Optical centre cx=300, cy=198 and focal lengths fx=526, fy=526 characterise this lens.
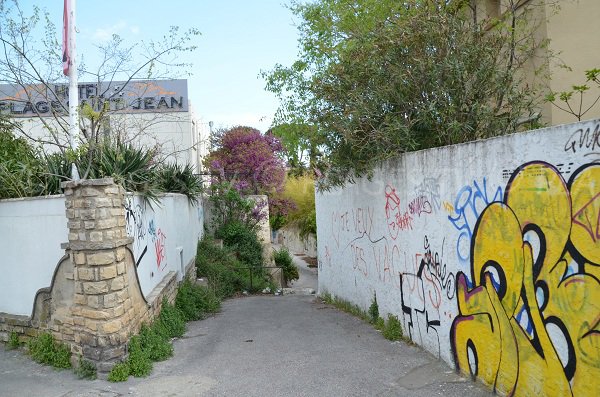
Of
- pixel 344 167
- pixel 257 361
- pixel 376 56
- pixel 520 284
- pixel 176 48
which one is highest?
pixel 176 48

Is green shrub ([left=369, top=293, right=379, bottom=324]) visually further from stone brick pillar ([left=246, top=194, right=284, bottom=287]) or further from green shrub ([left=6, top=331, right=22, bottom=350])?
stone brick pillar ([left=246, top=194, right=284, bottom=287])

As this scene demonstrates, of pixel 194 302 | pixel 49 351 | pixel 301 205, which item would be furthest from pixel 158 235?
pixel 301 205

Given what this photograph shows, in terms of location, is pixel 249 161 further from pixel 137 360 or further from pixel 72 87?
pixel 137 360

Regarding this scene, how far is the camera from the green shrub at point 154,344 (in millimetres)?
6895

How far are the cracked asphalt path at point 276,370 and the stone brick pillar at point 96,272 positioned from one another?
0.41 meters

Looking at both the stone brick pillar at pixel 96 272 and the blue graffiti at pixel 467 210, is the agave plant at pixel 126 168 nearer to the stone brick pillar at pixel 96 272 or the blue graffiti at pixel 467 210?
the stone brick pillar at pixel 96 272

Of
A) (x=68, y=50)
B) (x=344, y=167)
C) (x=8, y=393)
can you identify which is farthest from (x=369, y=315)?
(x=68, y=50)

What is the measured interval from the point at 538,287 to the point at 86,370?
4945 millimetres

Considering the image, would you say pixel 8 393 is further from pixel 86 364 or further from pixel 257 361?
pixel 257 361

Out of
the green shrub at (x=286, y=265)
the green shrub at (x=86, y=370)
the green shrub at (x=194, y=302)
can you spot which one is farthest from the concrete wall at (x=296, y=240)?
the green shrub at (x=86, y=370)

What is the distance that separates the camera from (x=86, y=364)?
614cm

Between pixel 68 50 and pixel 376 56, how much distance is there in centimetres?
437

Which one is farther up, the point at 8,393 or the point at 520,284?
the point at 520,284

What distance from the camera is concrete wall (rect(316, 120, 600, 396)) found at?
12.7 ft
